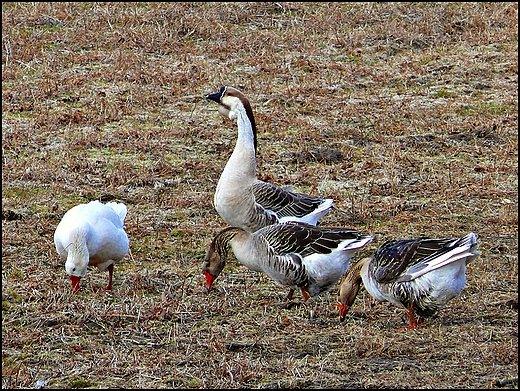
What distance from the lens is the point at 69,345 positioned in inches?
226

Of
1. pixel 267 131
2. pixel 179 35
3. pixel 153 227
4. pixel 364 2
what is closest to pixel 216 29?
pixel 179 35

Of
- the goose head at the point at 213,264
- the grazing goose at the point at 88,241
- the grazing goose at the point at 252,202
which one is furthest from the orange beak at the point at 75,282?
the grazing goose at the point at 252,202

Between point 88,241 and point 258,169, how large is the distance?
354 cm

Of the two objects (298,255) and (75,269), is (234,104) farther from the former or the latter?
(75,269)

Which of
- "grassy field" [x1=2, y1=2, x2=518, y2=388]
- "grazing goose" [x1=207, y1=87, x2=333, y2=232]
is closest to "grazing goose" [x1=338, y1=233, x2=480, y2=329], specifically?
"grassy field" [x1=2, y1=2, x2=518, y2=388]

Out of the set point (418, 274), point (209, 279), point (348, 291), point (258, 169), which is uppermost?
point (418, 274)

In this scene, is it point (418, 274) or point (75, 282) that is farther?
point (75, 282)

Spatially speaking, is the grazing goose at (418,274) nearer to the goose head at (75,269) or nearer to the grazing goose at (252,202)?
the grazing goose at (252,202)

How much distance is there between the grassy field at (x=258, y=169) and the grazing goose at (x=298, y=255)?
199 millimetres

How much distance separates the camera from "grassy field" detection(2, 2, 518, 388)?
555 centimetres

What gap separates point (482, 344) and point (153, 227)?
12.3 ft

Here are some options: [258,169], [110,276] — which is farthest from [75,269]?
[258,169]

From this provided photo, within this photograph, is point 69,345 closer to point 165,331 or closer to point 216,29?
point 165,331

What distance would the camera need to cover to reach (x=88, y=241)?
22.7 ft
